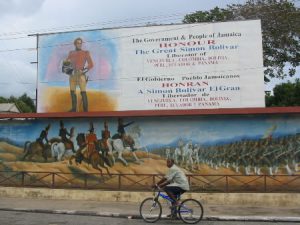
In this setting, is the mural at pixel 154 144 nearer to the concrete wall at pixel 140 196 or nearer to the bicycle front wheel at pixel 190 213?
the concrete wall at pixel 140 196

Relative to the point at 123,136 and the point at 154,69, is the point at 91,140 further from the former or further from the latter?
the point at 154,69

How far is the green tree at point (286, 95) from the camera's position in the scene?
143 ft

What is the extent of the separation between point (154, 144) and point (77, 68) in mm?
6680

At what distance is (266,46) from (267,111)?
54.0 ft

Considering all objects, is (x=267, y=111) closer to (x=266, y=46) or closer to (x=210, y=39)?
(x=210, y=39)

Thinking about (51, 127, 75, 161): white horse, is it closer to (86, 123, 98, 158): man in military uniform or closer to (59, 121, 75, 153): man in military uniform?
(59, 121, 75, 153): man in military uniform

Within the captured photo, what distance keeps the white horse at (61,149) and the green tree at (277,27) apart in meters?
17.5

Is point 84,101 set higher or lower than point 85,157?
higher

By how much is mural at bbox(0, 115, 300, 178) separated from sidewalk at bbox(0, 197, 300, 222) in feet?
7.67

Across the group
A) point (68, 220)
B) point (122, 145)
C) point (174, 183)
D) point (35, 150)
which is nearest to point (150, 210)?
point (174, 183)

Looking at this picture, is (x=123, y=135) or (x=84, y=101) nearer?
(x=123, y=135)

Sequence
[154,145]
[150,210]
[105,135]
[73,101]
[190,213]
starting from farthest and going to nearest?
1. [73,101]
2. [105,135]
3. [154,145]
4. [150,210]
5. [190,213]

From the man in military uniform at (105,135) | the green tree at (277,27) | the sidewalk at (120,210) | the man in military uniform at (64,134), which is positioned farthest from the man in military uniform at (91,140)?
the green tree at (277,27)

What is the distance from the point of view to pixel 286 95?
150 feet
